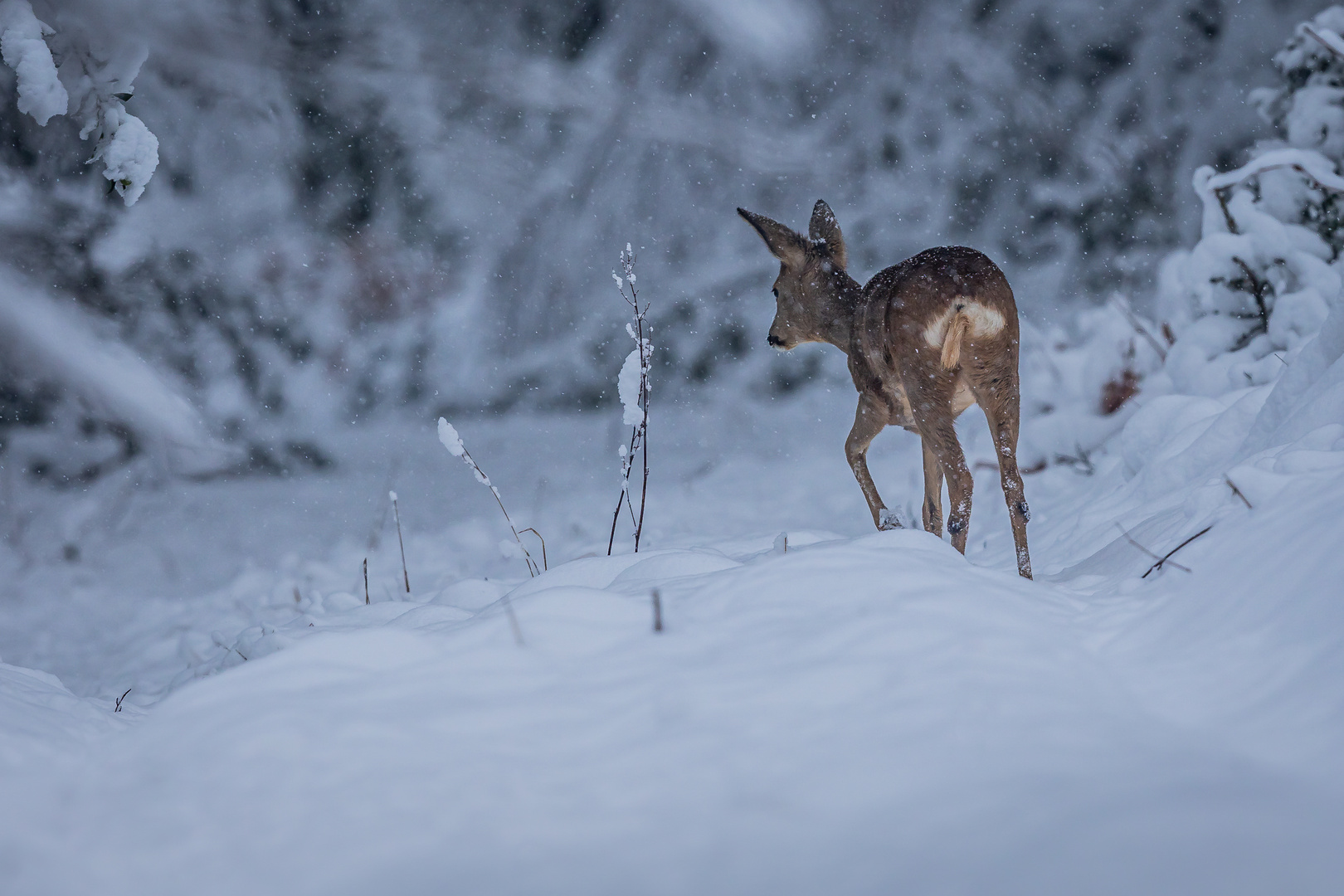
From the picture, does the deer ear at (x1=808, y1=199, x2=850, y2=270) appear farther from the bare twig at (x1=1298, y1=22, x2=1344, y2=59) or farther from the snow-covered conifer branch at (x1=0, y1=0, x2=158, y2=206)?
the snow-covered conifer branch at (x1=0, y1=0, x2=158, y2=206)

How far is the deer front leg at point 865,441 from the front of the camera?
12.8ft

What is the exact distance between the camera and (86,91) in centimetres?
312

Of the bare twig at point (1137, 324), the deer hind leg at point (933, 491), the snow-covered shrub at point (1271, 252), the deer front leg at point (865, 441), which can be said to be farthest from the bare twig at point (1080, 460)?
the deer front leg at point (865, 441)

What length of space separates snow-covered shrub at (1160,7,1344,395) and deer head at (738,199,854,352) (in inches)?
83.5

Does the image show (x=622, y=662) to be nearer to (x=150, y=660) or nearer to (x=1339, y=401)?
(x=1339, y=401)

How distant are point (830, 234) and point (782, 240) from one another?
25 cm

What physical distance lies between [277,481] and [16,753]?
6.47 m

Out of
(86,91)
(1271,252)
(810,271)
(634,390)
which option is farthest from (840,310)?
(86,91)

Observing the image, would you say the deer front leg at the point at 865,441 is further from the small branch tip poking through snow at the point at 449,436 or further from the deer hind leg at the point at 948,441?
the small branch tip poking through snow at the point at 449,436

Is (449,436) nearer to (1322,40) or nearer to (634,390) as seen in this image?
(634,390)

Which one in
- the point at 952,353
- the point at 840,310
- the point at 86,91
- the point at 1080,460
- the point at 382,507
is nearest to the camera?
the point at 86,91

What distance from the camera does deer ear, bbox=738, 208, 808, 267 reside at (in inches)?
175

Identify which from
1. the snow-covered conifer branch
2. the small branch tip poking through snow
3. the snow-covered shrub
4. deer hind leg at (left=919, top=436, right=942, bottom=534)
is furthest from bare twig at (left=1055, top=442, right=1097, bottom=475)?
the snow-covered conifer branch

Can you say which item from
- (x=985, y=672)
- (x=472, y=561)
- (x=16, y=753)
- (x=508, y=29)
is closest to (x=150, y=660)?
(x=472, y=561)
